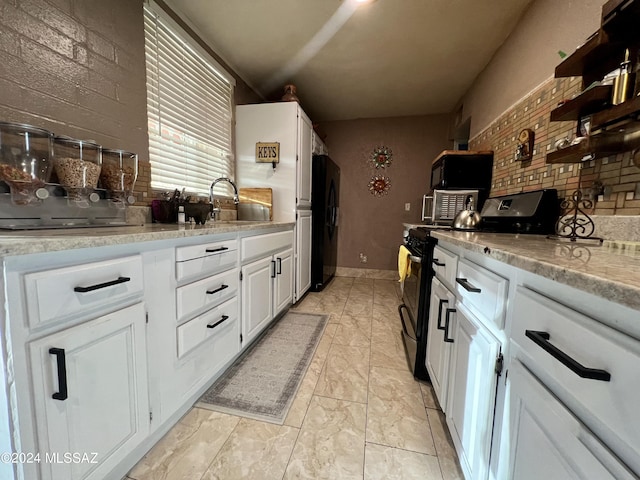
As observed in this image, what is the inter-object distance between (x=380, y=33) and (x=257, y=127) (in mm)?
1383

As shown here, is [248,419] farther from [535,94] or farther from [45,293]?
[535,94]

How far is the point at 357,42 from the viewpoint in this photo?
2307 mm

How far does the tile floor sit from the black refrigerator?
171 centimetres

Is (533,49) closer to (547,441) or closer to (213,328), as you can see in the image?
(547,441)

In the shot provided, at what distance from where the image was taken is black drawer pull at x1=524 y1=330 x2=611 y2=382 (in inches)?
15.8

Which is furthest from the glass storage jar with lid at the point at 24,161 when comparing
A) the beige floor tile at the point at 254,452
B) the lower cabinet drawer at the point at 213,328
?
the beige floor tile at the point at 254,452

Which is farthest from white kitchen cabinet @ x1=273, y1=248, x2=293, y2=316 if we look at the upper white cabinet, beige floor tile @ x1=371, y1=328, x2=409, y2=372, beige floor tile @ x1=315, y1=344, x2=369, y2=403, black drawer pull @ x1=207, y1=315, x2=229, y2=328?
beige floor tile @ x1=371, y1=328, x2=409, y2=372

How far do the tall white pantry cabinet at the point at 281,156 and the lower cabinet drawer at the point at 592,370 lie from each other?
2.38 metres

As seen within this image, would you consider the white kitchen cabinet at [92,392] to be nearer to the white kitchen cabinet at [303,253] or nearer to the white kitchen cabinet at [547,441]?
the white kitchen cabinet at [547,441]

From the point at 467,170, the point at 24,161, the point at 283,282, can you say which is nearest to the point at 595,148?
the point at 467,170

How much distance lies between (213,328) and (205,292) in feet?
0.71

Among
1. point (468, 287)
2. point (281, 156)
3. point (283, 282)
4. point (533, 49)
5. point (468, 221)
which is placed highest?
point (533, 49)

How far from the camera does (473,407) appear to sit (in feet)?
2.89

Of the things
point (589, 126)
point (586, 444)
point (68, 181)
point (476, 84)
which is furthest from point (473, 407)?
point (476, 84)
